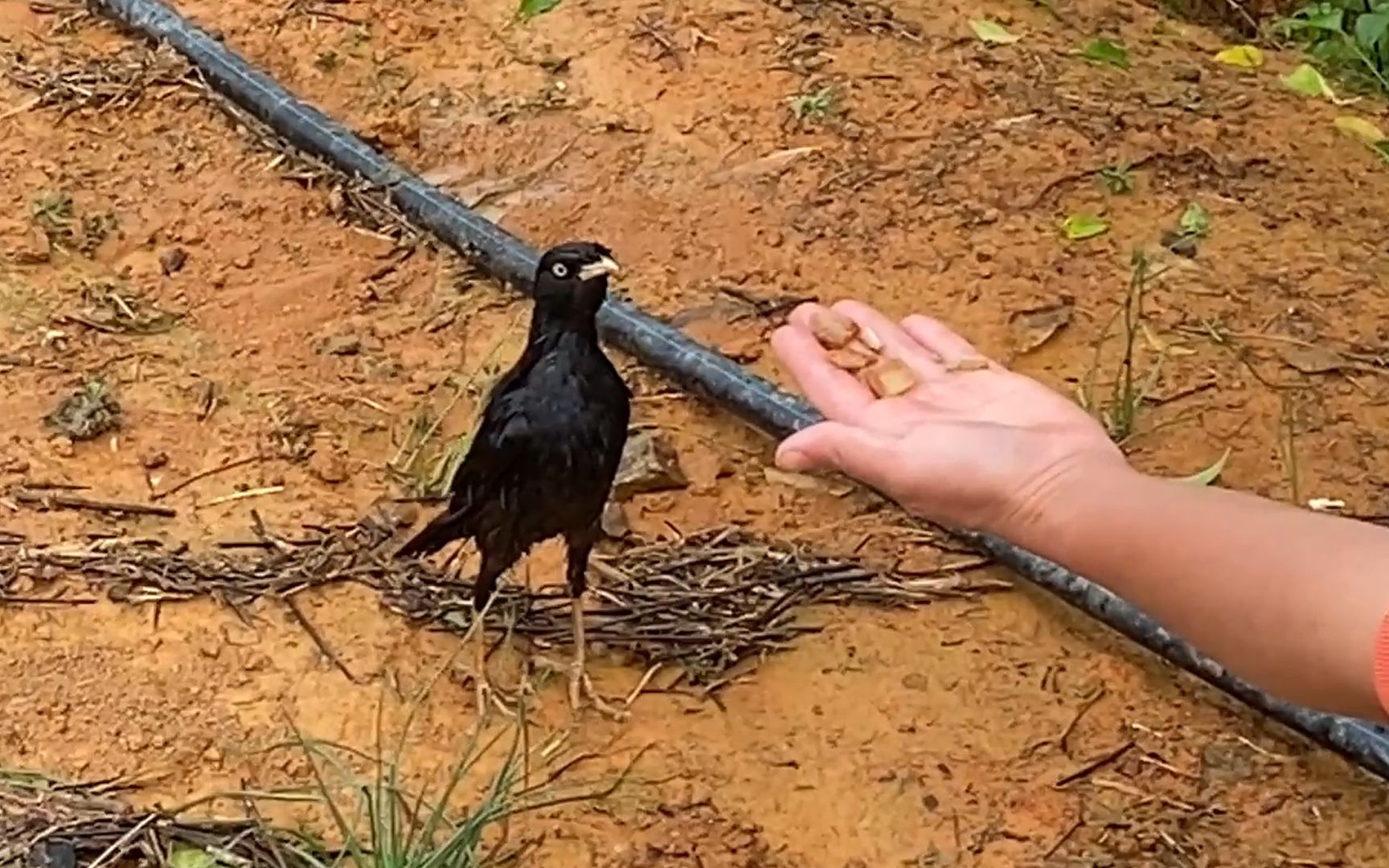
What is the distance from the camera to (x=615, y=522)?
3.68 meters

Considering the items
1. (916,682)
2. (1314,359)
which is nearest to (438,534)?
(916,682)

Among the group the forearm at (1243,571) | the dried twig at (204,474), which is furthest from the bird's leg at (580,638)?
the forearm at (1243,571)

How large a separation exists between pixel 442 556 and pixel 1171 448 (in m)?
1.32

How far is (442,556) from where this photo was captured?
11.9ft

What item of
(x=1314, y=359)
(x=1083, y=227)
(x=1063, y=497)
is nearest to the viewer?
(x=1063, y=497)

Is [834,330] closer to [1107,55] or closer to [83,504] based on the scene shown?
[83,504]

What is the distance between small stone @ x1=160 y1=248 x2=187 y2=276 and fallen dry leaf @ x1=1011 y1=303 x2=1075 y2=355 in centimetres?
171

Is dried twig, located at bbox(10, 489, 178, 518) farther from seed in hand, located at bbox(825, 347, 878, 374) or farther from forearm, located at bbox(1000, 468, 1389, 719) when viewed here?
forearm, located at bbox(1000, 468, 1389, 719)

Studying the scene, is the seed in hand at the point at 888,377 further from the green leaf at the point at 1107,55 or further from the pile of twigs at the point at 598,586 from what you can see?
the green leaf at the point at 1107,55

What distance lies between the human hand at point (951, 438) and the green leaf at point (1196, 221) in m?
1.61

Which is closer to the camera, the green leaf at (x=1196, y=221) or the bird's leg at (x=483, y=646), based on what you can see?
the bird's leg at (x=483, y=646)

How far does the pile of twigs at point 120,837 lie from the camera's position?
2887 mm

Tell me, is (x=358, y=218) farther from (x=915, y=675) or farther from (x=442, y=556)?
(x=915, y=675)

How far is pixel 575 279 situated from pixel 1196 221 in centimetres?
182
